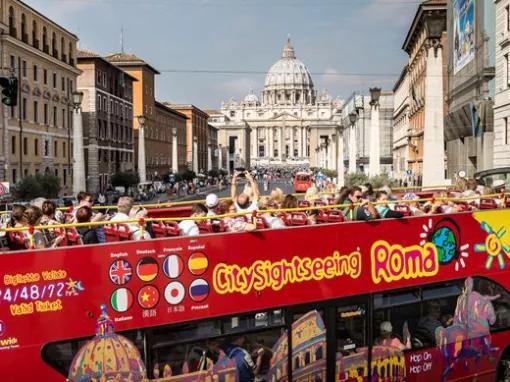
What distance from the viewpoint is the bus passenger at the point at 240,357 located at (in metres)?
7.18

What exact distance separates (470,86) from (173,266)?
115 ft

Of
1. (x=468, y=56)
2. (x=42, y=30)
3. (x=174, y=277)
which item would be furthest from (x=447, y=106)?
(x=174, y=277)

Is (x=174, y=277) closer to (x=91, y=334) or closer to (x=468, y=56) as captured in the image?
(x=91, y=334)

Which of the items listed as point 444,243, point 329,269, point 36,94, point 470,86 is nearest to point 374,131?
point 470,86

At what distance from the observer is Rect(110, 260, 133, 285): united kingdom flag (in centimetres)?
646

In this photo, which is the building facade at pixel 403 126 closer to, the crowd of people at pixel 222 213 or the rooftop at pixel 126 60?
the rooftop at pixel 126 60

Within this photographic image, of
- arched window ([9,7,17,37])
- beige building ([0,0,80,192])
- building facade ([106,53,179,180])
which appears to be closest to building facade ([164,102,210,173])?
building facade ([106,53,179,180])

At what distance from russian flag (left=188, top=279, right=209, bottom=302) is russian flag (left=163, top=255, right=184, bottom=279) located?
202 mm

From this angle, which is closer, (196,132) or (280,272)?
(280,272)

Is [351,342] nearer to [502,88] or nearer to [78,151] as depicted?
[78,151]

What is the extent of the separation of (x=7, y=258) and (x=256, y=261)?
257 cm

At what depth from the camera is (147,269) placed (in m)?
6.67

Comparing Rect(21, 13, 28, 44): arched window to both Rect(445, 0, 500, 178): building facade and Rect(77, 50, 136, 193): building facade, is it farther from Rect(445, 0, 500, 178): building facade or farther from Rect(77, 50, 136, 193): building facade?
Rect(445, 0, 500, 178): building facade

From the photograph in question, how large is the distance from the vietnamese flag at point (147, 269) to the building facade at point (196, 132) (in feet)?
358
